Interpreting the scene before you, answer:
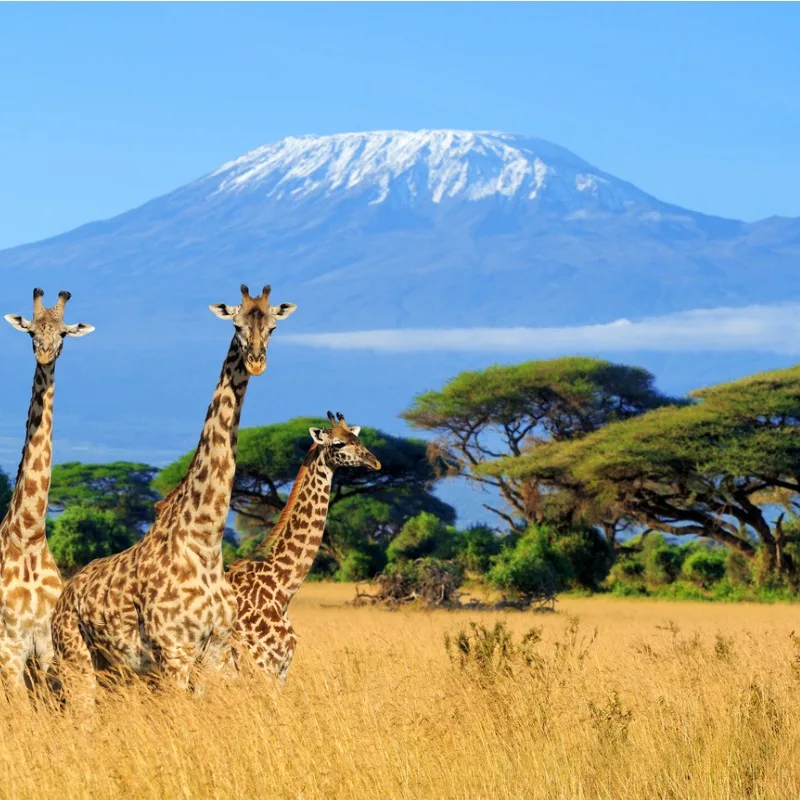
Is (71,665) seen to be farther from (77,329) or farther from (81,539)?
(81,539)

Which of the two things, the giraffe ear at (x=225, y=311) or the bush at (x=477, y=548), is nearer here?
the giraffe ear at (x=225, y=311)

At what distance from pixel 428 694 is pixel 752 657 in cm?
378

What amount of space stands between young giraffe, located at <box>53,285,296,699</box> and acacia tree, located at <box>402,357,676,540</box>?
42.3 meters

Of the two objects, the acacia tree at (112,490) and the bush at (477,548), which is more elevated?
the acacia tree at (112,490)

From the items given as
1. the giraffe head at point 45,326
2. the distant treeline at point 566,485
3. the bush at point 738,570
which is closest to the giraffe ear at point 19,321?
the giraffe head at point 45,326

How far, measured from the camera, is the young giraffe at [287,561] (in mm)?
10570

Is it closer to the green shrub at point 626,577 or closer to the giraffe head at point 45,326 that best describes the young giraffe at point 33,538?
the giraffe head at point 45,326

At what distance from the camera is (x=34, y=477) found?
10758 mm

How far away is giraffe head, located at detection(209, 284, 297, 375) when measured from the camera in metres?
9.05

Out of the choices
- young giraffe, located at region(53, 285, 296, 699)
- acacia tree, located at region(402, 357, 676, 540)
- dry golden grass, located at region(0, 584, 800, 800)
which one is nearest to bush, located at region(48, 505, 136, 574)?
acacia tree, located at region(402, 357, 676, 540)

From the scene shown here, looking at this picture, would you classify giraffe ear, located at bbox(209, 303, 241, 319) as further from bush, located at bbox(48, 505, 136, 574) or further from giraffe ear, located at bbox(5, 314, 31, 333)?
bush, located at bbox(48, 505, 136, 574)

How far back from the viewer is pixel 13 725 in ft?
30.3

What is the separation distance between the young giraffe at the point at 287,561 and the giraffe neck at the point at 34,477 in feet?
5.01

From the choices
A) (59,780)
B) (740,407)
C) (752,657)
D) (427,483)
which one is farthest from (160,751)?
(427,483)
